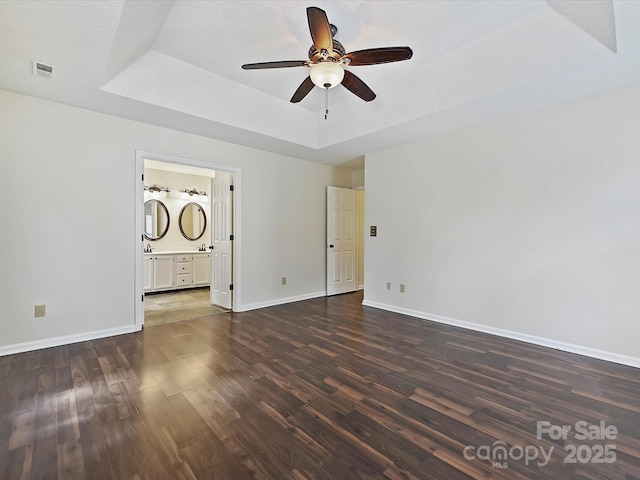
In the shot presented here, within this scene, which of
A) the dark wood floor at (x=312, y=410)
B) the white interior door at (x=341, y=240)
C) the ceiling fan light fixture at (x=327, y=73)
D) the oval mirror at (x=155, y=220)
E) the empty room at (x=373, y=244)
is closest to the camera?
the dark wood floor at (x=312, y=410)

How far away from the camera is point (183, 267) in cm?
641

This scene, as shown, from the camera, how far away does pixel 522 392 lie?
7.27 feet

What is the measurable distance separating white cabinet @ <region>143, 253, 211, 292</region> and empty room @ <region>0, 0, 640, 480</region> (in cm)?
150

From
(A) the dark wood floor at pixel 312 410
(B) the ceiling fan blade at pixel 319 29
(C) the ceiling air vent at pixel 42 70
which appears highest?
(C) the ceiling air vent at pixel 42 70

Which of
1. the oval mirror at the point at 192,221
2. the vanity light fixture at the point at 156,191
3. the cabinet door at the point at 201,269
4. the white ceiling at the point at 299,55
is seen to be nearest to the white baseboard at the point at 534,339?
the white ceiling at the point at 299,55

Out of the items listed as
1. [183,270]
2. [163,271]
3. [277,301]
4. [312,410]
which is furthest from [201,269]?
[312,410]

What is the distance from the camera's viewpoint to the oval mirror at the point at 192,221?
272 inches

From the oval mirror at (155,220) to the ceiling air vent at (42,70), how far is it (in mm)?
4032

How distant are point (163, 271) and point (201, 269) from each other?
794mm

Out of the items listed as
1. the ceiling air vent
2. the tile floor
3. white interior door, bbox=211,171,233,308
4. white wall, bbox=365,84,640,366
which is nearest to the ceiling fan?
the ceiling air vent

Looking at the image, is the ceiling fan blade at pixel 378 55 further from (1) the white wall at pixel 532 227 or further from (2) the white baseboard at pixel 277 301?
(2) the white baseboard at pixel 277 301

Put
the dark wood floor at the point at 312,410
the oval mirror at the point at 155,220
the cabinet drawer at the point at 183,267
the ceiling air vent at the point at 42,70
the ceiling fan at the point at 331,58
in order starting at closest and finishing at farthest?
the dark wood floor at the point at 312,410
the ceiling fan at the point at 331,58
the ceiling air vent at the point at 42,70
the cabinet drawer at the point at 183,267
the oval mirror at the point at 155,220

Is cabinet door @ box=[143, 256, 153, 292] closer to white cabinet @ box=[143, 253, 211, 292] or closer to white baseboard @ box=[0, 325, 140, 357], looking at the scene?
white cabinet @ box=[143, 253, 211, 292]

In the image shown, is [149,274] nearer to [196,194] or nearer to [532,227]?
[196,194]
